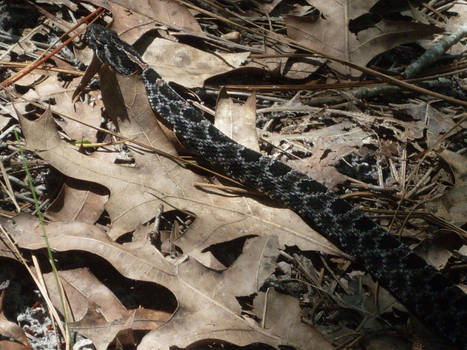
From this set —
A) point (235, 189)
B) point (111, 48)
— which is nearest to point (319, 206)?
point (235, 189)

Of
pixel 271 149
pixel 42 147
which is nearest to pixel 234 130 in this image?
pixel 271 149

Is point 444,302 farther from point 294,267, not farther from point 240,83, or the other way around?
point 240,83

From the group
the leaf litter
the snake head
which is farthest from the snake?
the leaf litter

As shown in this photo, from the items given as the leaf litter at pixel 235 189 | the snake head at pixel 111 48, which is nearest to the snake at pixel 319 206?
the snake head at pixel 111 48

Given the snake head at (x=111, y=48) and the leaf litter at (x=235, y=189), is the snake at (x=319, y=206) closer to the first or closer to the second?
the snake head at (x=111, y=48)

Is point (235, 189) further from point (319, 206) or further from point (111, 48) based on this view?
point (111, 48)

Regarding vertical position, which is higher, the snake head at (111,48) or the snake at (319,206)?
the snake head at (111,48)

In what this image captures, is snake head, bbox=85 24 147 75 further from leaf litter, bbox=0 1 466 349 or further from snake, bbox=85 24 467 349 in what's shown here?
leaf litter, bbox=0 1 466 349
